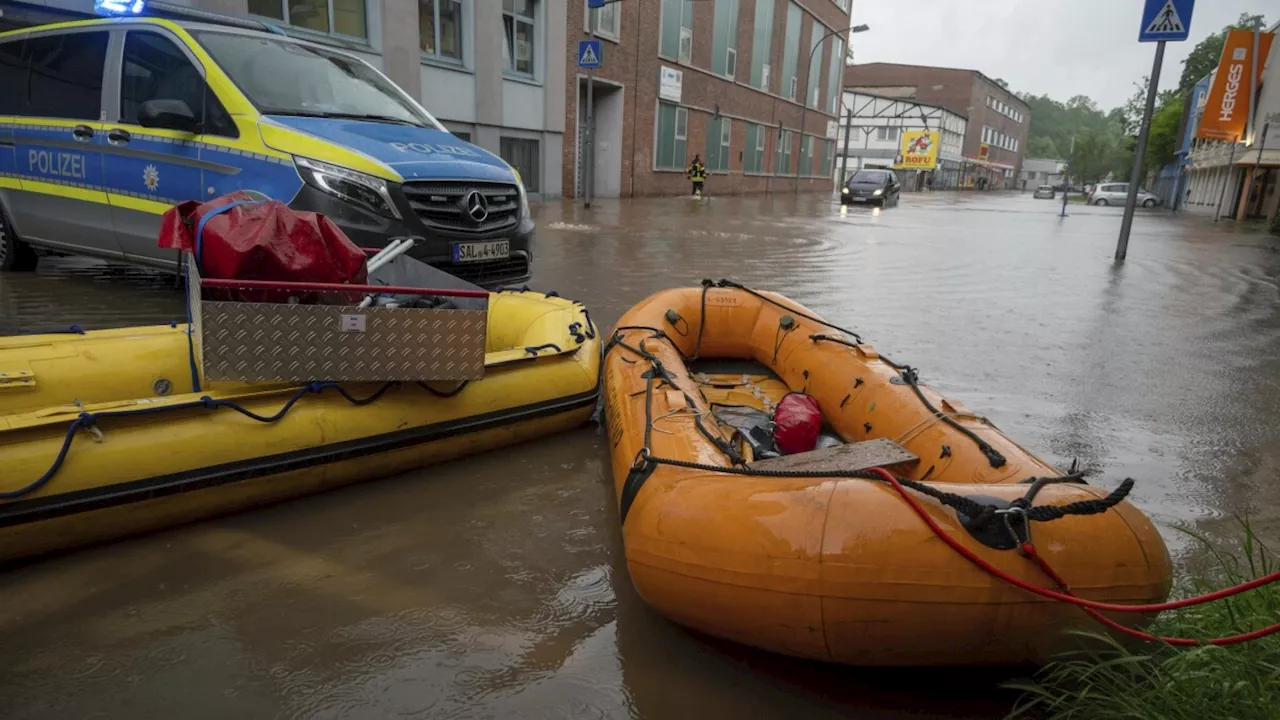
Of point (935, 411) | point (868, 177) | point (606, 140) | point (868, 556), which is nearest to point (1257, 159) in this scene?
point (868, 177)

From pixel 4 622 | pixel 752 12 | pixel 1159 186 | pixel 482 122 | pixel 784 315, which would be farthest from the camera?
pixel 1159 186

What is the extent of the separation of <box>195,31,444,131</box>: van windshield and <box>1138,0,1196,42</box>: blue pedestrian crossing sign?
404 inches

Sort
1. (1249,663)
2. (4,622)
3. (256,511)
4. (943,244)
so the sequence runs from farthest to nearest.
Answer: (943,244)
(256,511)
(4,622)
(1249,663)

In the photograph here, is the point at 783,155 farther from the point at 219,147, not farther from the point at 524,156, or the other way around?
the point at 219,147

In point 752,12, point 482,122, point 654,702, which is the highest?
point 752,12

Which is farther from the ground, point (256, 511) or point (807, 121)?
point (807, 121)

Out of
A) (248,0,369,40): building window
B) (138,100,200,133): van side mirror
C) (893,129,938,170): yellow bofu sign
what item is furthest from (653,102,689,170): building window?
(893,129,938,170): yellow bofu sign

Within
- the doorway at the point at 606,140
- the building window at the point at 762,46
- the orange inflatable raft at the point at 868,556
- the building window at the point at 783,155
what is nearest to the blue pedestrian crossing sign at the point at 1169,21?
the orange inflatable raft at the point at 868,556

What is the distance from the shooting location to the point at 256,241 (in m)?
3.07

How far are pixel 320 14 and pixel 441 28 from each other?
299 cm

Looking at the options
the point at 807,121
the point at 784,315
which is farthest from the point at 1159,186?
the point at 784,315

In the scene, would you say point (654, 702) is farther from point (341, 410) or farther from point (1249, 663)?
point (341, 410)

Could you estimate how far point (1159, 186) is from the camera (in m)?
50.6

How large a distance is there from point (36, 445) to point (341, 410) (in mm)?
1027
